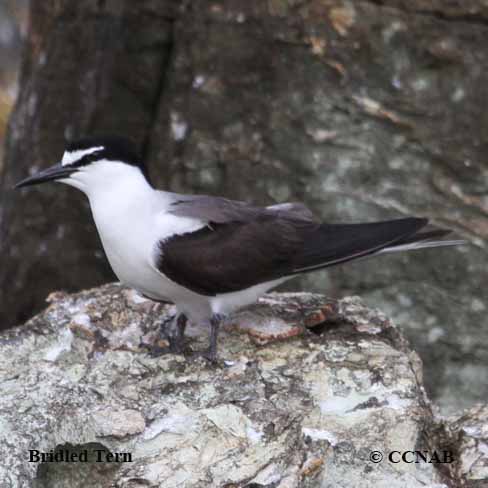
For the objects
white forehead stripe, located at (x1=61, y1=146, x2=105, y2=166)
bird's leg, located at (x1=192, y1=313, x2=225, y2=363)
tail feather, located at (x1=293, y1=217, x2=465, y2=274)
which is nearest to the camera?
bird's leg, located at (x1=192, y1=313, x2=225, y2=363)

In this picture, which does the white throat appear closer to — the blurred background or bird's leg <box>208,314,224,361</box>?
bird's leg <box>208,314,224,361</box>

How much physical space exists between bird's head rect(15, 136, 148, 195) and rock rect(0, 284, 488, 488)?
635 millimetres

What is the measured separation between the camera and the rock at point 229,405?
150 inches

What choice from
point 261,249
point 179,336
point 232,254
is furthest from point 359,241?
point 179,336

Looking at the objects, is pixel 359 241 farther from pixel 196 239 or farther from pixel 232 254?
pixel 196 239

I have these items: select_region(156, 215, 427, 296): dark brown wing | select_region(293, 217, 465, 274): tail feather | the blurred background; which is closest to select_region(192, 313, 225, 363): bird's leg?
select_region(156, 215, 427, 296): dark brown wing

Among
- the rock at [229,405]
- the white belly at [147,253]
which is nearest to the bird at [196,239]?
the white belly at [147,253]

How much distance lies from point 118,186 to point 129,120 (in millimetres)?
2771

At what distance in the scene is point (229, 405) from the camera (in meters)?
Result: 4.12

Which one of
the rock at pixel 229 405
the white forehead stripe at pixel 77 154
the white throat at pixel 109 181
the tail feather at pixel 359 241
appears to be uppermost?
the white forehead stripe at pixel 77 154

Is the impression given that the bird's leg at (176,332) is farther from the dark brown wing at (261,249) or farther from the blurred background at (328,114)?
the blurred background at (328,114)

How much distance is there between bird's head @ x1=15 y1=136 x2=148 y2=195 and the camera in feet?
15.4

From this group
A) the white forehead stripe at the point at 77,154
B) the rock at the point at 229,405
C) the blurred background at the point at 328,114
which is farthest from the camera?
the blurred background at the point at 328,114

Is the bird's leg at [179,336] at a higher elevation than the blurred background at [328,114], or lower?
lower
